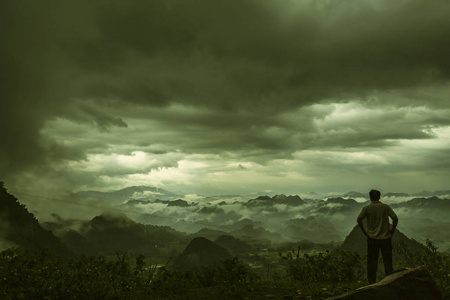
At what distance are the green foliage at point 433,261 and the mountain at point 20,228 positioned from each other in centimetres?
17924

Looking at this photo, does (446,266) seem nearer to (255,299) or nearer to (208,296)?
(255,299)

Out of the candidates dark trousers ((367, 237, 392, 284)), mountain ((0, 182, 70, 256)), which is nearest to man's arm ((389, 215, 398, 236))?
dark trousers ((367, 237, 392, 284))

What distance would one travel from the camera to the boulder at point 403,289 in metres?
9.05

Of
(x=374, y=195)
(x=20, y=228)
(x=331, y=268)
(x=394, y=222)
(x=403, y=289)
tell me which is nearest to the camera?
(x=403, y=289)

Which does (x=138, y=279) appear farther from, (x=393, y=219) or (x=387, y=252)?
(x=393, y=219)

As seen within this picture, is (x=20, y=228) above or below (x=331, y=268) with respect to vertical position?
below

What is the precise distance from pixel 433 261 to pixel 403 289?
4111mm

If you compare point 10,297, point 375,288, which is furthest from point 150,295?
point 375,288

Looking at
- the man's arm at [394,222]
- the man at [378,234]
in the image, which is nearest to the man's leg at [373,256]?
the man at [378,234]

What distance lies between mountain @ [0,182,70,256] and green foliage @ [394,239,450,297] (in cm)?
17924

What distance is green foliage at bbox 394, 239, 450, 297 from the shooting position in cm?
1123

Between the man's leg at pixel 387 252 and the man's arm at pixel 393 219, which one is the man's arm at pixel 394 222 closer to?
the man's arm at pixel 393 219

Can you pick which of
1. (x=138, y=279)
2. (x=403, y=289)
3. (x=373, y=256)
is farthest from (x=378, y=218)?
(x=138, y=279)

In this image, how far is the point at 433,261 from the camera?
12.2 metres
